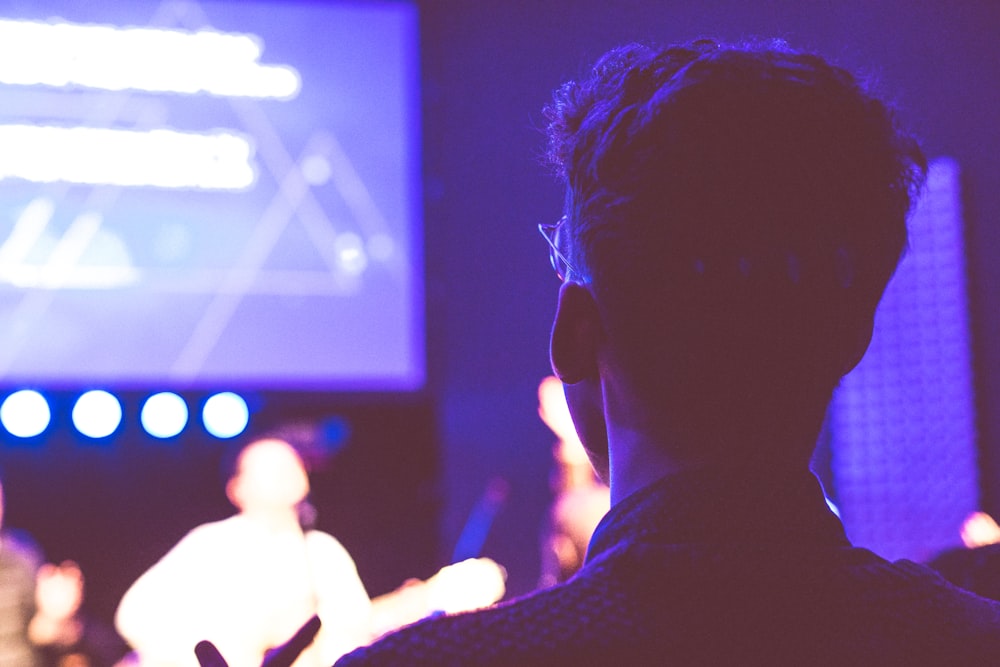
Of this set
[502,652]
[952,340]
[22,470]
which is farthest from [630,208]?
[22,470]

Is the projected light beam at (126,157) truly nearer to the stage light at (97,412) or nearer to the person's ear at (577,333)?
the stage light at (97,412)

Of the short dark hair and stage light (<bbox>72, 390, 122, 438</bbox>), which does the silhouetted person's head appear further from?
stage light (<bbox>72, 390, 122, 438</bbox>)

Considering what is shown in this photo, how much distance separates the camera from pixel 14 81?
3.76 metres

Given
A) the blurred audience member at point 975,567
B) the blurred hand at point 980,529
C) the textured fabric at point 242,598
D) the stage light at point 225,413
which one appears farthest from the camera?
the stage light at point 225,413

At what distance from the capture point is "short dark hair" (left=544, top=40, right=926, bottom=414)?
0.59 meters

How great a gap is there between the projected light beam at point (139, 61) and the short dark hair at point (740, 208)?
3.66m

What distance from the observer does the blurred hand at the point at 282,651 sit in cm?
55

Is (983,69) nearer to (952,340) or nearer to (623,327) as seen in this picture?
(952,340)

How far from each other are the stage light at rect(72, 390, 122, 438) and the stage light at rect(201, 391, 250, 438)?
357 millimetres

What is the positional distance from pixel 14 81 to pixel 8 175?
1.17 feet

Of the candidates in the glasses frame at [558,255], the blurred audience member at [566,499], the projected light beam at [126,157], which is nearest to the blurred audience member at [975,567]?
the glasses frame at [558,255]

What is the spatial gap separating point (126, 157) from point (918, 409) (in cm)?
308

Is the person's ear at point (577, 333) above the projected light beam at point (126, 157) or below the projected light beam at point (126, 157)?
below

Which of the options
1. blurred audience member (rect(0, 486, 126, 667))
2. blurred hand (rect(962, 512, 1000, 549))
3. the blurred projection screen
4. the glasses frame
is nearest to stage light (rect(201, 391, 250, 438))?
the blurred projection screen
